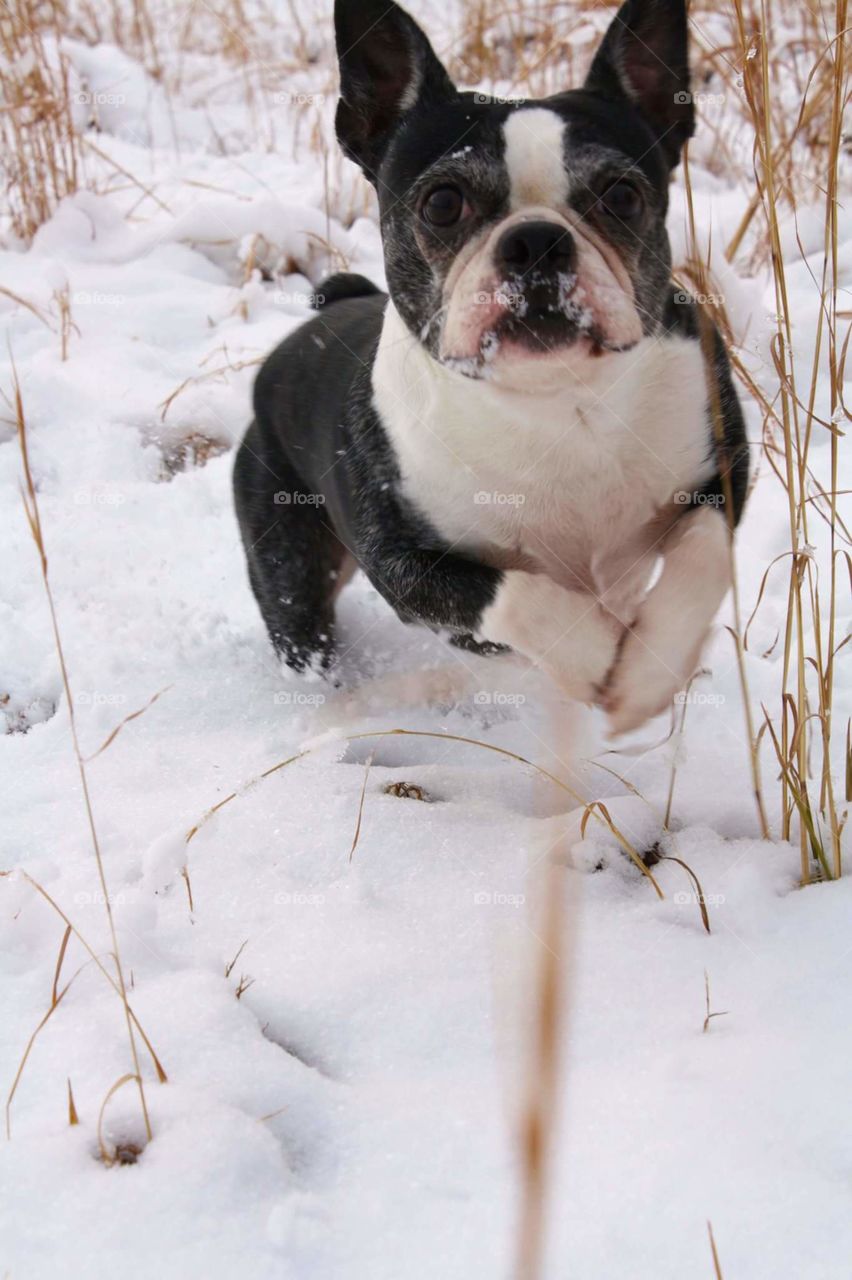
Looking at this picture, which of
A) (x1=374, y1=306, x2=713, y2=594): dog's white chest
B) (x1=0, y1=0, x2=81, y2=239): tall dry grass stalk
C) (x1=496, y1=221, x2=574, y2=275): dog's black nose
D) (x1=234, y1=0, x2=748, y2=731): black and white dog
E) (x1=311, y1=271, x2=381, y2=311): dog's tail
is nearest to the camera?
(x1=496, y1=221, x2=574, y2=275): dog's black nose

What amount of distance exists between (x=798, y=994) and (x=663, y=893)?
35cm

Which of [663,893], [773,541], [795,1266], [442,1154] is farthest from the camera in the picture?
[773,541]

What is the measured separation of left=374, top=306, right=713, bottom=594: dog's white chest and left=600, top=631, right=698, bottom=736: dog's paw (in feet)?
1.13

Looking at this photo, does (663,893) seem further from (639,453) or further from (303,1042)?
(639,453)

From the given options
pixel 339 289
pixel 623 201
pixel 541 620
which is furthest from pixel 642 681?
pixel 339 289

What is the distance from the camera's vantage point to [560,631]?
228 cm

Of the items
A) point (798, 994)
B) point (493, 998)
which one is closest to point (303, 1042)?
point (493, 998)

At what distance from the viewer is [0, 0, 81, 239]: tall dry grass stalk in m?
4.95

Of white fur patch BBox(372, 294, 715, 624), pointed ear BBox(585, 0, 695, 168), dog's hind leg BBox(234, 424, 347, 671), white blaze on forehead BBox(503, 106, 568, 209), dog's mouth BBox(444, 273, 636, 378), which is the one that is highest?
pointed ear BBox(585, 0, 695, 168)

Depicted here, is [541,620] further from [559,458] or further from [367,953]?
[367,953]

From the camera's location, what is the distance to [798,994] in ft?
5.63

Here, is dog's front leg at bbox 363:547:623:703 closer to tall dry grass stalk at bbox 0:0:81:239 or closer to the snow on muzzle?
the snow on muzzle

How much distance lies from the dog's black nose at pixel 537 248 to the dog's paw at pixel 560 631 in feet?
1.92

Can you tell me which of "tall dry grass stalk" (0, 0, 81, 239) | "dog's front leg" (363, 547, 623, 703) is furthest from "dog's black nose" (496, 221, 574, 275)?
"tall dry grass stalk" (0, 0, 81, 239)
